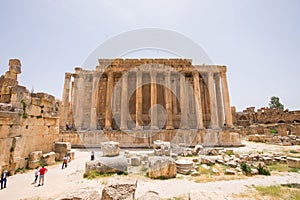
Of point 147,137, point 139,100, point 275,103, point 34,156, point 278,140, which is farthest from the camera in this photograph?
point 275,103

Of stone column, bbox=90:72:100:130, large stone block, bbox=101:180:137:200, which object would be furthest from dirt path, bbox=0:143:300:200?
stone column, bbox=90:72:100:130

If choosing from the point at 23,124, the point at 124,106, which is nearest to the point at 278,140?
the point at 124,106

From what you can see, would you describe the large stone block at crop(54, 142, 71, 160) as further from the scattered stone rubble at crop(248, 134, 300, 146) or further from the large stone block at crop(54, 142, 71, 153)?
the scattered stone rubble at crop(248, 134, 300, 146)

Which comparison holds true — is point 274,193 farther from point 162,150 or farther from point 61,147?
point 61,147

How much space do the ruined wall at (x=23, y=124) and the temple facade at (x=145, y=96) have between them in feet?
26.0

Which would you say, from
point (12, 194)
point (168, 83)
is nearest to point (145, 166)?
point (12, 194)

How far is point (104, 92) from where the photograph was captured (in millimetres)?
23031

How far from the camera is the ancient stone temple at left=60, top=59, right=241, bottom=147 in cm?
1986

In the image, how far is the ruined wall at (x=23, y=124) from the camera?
7.60 m

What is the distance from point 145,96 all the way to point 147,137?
7.69 meters

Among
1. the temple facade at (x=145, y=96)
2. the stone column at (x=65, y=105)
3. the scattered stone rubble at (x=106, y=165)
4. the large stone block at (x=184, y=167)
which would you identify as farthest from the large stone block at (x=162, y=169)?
the stone column at (x=65, y=105)

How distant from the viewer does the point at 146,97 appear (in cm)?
2330

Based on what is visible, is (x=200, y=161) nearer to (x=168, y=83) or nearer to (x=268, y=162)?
(x=268, y=162)

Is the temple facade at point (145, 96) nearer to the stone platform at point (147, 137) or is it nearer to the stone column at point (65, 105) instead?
the stone column at point (65, 105)
